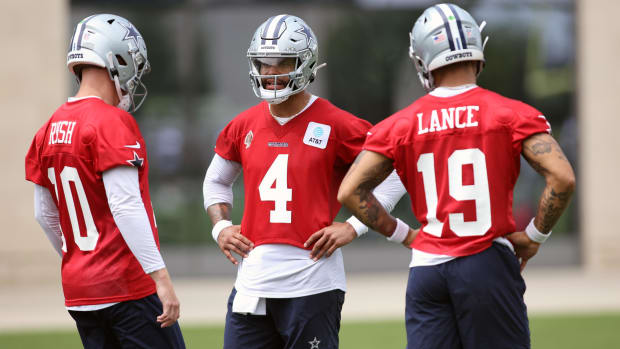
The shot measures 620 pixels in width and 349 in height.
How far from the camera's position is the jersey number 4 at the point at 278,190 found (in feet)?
14.5

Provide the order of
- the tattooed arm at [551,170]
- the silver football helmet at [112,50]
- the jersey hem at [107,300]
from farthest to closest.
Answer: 1. the silver football helmet at [112,50]
2. the jersey hem at [107,300]
3. the tattooed arm at [551,170]

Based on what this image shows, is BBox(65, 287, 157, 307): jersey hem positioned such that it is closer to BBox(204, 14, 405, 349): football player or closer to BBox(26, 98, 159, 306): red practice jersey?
BBox(26, 98, 159, 306): red practice jersey

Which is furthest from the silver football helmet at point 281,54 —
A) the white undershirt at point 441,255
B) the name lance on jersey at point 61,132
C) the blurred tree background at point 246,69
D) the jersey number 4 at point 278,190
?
the blurred tree background at point 246,69

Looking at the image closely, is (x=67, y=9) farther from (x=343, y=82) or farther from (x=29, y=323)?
(x=29, y=323)

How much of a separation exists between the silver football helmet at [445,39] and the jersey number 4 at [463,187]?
0.44 m

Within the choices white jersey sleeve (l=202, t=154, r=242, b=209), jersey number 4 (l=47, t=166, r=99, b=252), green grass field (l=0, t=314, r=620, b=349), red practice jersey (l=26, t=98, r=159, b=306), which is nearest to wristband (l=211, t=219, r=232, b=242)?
white jersey sleeve (l=202, t=154, r=242, b=209)

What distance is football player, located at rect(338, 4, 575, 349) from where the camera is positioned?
3846 millimetres

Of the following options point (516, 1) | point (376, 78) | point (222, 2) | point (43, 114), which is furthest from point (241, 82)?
point (516, 1)

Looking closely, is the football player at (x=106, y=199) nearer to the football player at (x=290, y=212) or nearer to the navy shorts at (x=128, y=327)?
the navy shorts at (x=128, y=327)

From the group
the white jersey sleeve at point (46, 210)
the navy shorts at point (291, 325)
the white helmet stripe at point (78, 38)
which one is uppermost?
the white helmet stripe at point (78, 38)

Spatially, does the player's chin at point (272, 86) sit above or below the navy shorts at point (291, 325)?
above

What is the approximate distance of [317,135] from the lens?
4.49 metres

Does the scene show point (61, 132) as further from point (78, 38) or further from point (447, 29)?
point (447, 29)

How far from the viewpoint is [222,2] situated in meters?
13.4
